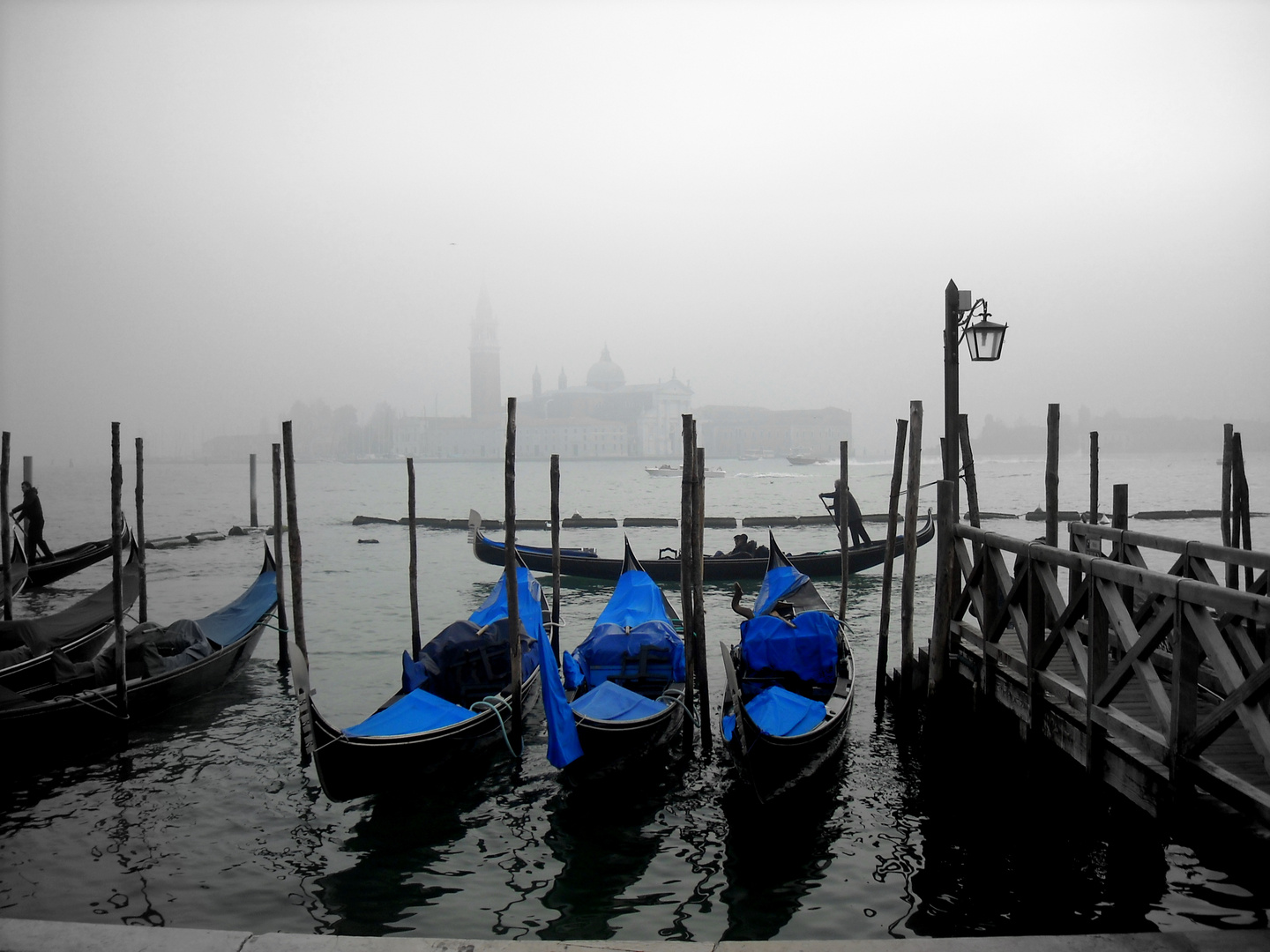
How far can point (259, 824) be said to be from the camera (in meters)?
3.89

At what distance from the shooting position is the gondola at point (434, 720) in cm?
370

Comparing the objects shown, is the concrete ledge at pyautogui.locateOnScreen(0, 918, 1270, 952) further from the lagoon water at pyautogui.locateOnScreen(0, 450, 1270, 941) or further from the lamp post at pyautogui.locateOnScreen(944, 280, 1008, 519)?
the lamp post at pyautogui.locateOnScreen(944, 280, 1008, 519)

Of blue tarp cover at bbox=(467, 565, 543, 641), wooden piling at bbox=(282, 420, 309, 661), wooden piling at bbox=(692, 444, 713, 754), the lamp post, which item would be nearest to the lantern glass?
the lamp post

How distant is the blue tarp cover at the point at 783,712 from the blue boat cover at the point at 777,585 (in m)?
1.78

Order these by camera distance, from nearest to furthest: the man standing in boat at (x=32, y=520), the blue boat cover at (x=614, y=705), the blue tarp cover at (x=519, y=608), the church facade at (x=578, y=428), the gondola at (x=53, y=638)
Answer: the blue boat cover at (x=614, y=705), the gondola at (x=53, y=638), the blue tarp cover at (x=519, y=608), the man standing in boat at (x=32, y=520), the church facade at (x=578, y=428)

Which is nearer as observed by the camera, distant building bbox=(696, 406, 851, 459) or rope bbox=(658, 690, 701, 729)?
rope bbox=(658, 690, 701, 729)

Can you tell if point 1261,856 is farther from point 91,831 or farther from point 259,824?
point 91,831

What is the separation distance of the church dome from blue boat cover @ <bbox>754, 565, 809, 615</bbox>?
100 m

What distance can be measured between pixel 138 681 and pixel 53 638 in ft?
5.21

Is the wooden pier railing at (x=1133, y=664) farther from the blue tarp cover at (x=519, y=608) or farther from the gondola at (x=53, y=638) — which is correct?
the gondola at (x=53, y=638)

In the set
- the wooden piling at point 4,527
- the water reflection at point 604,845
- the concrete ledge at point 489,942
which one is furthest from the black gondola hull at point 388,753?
the wooden piling at point 4,527

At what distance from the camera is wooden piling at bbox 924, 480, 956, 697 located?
173 inches

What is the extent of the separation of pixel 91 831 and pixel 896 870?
136 inches

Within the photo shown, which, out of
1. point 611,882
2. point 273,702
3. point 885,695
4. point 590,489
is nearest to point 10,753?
point 273,702
